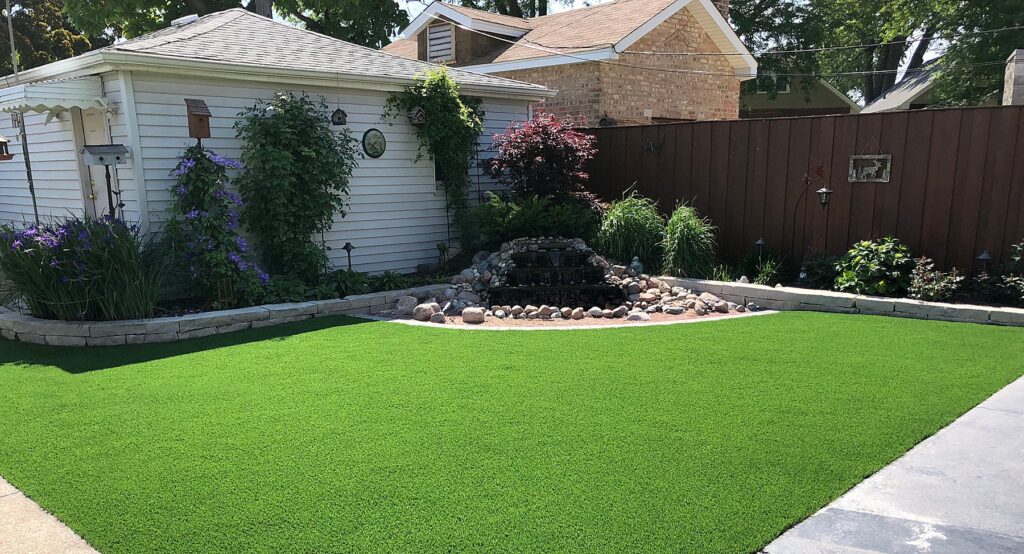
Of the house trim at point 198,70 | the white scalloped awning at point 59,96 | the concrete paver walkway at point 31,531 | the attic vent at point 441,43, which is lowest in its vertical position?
the concrete paver walkway at point 31,531

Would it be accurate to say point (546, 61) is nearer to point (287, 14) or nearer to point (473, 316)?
point (473, 316)

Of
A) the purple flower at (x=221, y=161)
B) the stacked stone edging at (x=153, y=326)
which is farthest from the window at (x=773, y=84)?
the stacked stone edging at (x=153, y=326)

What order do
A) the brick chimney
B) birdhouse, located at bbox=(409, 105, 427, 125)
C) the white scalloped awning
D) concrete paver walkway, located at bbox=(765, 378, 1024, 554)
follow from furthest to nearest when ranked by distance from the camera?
1. birdhouse, located at bbox=(409, 105, 427, 125)
2. the brick chimney
3. the white scalloped awning
4. concrete paver walkway, located at bbox=(765, 378, 1024, 554)

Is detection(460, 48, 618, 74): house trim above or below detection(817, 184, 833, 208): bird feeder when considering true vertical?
above

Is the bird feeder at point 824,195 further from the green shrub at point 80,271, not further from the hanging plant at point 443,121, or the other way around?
the green shrub at point 80,271

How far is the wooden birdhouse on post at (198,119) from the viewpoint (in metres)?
7.17

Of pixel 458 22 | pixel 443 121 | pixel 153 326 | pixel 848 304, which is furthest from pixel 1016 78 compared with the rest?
pixel 458 22

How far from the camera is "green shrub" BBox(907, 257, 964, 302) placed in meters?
6.92

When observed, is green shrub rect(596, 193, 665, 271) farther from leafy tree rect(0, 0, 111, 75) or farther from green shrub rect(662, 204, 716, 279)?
leafy tree rect(0, 0, 111, 75)

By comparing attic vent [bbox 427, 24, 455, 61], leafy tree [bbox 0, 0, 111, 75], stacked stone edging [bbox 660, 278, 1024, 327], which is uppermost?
leafy tree [bbox 0, 0, 111, 75]

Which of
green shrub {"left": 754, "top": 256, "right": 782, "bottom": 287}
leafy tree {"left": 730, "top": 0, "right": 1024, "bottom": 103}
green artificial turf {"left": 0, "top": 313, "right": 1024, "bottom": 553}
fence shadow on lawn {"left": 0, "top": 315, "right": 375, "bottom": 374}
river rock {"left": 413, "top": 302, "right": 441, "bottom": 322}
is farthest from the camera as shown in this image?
leafy tree {"left": 730, "top": 0, "right": 1024, "bottom": 103}

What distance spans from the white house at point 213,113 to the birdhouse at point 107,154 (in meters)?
0.21

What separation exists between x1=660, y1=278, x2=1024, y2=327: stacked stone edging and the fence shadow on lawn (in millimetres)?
4307

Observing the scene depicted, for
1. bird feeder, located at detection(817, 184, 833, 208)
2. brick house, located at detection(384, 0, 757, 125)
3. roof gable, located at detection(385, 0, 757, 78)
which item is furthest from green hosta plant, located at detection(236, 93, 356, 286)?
roof gable, located at detection(385, 0, 757, 78)
